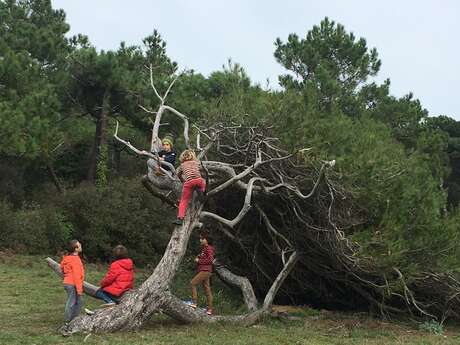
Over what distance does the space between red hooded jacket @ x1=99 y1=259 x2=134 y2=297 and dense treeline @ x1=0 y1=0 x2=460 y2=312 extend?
3.99 metres

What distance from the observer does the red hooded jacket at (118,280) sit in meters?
8.48

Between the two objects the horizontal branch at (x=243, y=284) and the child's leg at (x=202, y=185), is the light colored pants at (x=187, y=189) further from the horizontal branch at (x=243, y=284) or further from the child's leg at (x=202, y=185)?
the horizontal branch at (x=243, y=284)

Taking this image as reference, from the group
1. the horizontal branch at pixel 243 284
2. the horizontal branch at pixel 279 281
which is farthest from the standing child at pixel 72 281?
the horizontal branch at pixel 279 281

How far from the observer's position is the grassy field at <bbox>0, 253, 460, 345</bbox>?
7695mm

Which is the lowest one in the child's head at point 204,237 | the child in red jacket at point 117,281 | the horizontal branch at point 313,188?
the child in red jacket at point 117,281

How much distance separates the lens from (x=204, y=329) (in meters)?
8.59

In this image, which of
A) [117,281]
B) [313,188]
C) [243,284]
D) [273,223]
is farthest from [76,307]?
[273,223]

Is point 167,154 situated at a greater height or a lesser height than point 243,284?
greater

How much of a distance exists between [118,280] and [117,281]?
2 centimetres

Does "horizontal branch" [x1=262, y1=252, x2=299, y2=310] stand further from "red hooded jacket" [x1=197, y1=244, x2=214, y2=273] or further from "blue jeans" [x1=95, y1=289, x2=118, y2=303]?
"blue jeans" [x1=95, y1=289, x2=118, y2=303]

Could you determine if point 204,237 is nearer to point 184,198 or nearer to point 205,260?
point 205,260

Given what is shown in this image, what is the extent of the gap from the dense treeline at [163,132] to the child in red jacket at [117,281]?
3.96 meters

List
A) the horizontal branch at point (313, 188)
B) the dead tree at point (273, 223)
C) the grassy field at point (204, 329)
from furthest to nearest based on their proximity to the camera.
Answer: the horizontal branch at point (313, 188) < the dead tree at point (273, 223) < the grassy field at point (204, 329)

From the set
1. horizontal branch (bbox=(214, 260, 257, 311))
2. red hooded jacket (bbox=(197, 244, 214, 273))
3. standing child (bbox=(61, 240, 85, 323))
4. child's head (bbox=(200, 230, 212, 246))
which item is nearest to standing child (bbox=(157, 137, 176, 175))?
child's head (bbox=(200, 230, 212, 246))
